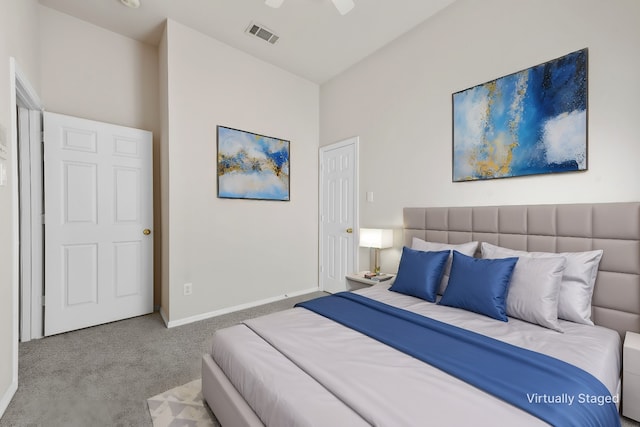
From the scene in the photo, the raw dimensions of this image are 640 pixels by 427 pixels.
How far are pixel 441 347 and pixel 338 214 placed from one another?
2.72 meters

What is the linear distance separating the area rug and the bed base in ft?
0.30

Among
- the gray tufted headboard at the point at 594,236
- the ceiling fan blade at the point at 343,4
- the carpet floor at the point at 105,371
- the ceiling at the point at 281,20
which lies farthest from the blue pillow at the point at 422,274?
the ceiling at the point at 281,20

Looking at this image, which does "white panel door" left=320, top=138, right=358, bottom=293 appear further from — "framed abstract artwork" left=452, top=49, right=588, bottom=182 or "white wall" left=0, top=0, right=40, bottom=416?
"white wall" left=0, top=0, right=40, bottom=416

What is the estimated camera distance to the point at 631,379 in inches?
59.0

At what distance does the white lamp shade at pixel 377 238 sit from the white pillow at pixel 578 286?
1.57m

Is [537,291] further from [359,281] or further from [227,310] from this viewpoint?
[227,310]

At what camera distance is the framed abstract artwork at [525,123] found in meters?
1.99

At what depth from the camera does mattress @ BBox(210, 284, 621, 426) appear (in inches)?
37.5

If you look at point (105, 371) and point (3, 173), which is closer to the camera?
point (3, 173)

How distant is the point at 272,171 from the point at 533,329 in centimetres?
309

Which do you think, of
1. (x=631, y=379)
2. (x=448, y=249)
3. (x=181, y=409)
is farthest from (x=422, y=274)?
(x=181, y=409)

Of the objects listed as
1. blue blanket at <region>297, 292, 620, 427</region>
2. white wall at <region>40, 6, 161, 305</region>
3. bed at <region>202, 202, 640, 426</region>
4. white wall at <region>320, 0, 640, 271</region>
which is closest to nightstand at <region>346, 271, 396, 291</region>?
white wall at <region>320, 0, 640, 271</region>

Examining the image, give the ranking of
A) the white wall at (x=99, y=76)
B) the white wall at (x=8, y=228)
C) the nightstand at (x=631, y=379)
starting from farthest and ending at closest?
the white wall at (x=99, y=76)
the white wall at (x=8, y=228)
the nightstand at (x=631, y=379)

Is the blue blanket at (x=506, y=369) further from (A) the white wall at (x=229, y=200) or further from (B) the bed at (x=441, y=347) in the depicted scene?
(A) the white wall at (x=229, y=200)
